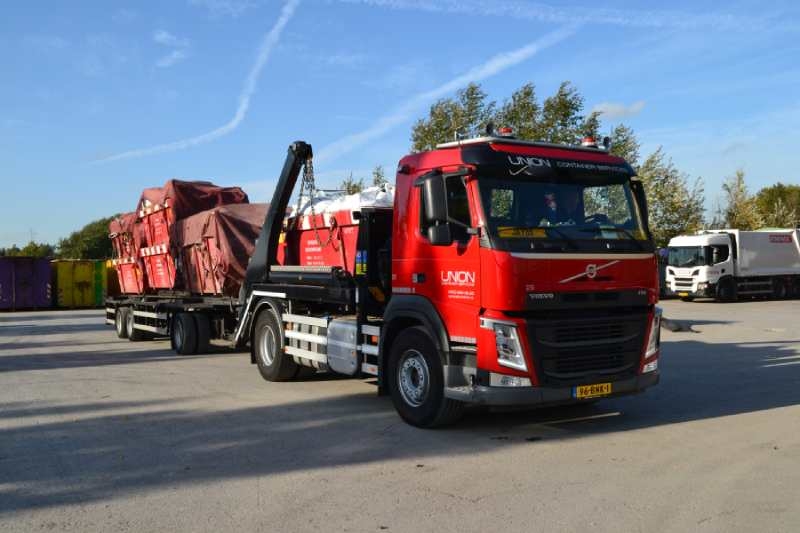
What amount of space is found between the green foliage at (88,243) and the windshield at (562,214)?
85053mm

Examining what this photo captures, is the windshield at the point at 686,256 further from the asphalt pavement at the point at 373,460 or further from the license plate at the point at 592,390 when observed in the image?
the license plate at the point at 592,390

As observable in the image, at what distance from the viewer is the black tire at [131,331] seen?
18.9 metres

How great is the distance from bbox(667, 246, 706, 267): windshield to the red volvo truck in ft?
92.5

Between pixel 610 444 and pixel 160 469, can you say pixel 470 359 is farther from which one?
pixel 160 469

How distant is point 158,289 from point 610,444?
1295 centimetres

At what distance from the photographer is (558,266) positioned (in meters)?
7.24

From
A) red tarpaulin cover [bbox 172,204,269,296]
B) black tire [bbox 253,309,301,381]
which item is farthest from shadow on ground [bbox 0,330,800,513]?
red tarpaulin cover [bbox 172,204,269,296]

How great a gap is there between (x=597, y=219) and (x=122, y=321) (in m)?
15.2

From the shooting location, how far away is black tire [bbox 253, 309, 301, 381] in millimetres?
11070

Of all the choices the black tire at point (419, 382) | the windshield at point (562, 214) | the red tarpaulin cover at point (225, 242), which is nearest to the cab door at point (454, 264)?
the windshield at point (562, 214)

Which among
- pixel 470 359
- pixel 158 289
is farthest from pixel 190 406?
pixel 158 289

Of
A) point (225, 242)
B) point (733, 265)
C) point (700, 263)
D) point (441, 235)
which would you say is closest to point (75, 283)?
point (225, 242)

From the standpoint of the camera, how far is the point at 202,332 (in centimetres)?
1502

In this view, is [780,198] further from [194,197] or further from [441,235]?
[441,235]
